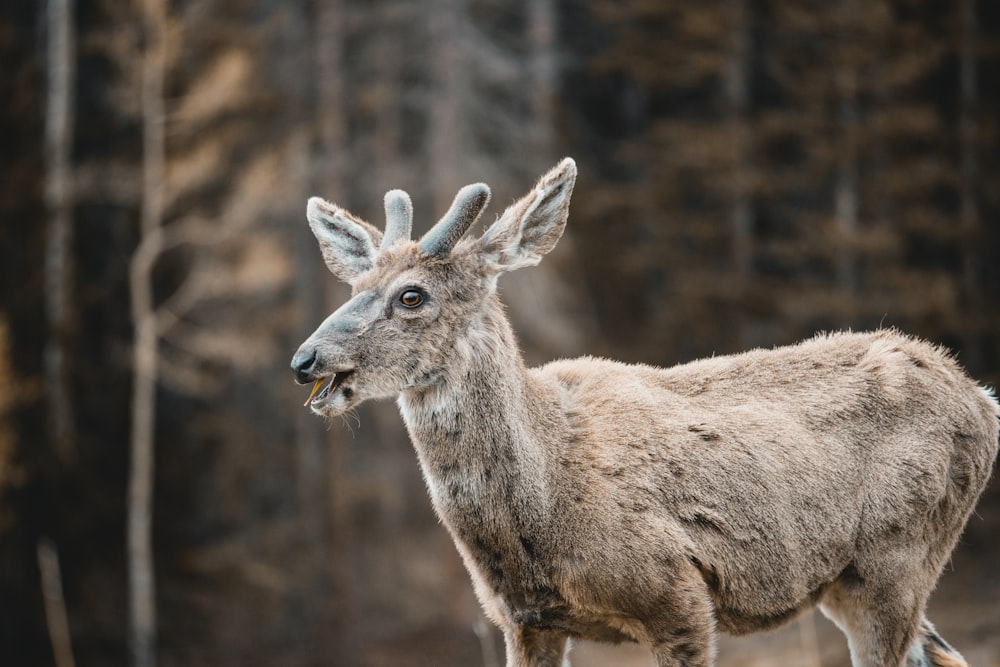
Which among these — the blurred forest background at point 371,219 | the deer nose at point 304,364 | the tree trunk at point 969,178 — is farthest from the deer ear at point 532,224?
the tree trunk at point 969,178

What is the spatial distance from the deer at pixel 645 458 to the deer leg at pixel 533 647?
12 mm

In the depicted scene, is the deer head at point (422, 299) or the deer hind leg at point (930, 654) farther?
the deer hind leg at point (930, 654)

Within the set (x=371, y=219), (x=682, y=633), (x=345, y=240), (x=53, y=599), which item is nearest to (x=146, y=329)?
(x=53, y=599)

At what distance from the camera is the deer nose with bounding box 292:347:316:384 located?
16.0ft

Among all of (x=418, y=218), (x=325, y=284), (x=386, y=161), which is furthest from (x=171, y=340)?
(x=386, y=161)

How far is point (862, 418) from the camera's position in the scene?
18.9 ft

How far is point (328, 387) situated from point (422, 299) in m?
0.66

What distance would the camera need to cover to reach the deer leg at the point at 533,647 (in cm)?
532

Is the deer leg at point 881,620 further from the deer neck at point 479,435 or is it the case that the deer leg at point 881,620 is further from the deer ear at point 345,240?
the deer ear at point 345,240

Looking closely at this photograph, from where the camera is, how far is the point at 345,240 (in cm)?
607

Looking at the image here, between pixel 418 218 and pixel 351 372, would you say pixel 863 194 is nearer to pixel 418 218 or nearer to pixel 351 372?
pixel 418 218

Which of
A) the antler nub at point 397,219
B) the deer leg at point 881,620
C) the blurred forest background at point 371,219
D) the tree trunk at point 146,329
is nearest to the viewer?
the deer leg at point 881,620

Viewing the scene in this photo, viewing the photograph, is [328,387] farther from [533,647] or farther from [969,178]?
[969,178]

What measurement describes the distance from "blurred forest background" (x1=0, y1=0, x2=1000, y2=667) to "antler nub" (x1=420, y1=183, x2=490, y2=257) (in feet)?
33.2
